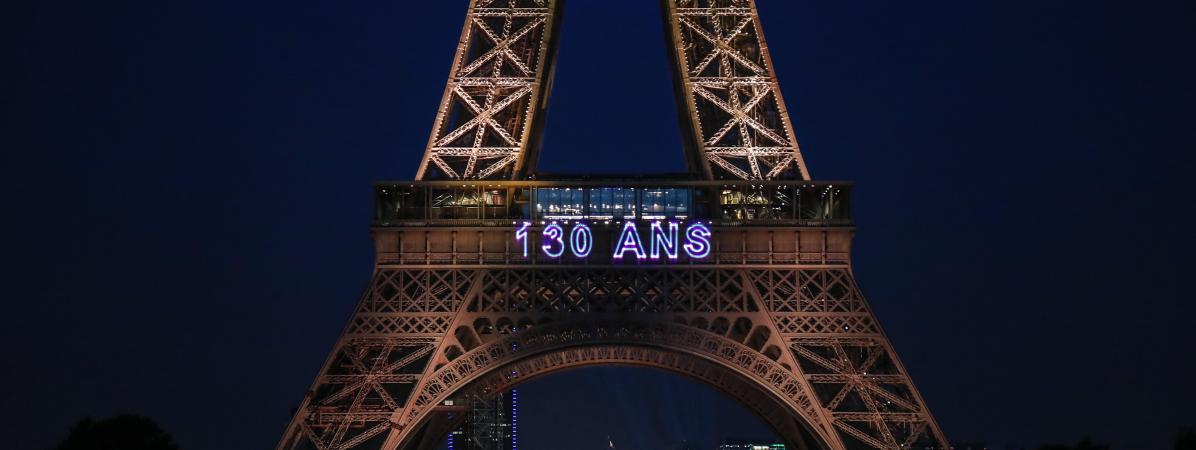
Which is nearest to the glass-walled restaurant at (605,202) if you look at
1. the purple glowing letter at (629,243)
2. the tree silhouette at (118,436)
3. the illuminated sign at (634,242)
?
the illuminated sign at (634,242)

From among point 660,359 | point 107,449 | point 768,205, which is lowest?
point 107,449

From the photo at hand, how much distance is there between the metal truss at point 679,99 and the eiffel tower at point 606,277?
0.32ft

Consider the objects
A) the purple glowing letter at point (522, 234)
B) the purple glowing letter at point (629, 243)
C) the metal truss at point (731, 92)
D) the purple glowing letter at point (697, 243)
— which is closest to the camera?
the purple glowing letter at point (697, 243)

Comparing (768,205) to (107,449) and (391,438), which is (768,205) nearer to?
(391,438)

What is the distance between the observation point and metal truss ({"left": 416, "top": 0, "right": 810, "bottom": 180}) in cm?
6334

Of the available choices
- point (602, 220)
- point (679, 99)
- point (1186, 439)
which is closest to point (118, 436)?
point (602, 220)

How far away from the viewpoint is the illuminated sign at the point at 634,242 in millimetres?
61469

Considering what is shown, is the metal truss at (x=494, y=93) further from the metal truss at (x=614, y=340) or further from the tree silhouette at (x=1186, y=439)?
the tree silhouette at (x=1186, y=439)

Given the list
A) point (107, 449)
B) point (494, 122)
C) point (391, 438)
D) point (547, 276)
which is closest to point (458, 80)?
point (494, 122)

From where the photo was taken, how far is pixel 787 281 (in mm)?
61281

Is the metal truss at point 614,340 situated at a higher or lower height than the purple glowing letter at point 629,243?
lower

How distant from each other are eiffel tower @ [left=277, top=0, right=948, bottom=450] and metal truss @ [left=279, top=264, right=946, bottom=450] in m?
0.07

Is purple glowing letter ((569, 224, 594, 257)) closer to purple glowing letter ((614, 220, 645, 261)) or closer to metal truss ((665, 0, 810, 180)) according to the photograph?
purple glowing letter ((614, 220, 645, 261))

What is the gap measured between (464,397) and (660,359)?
664 cm
